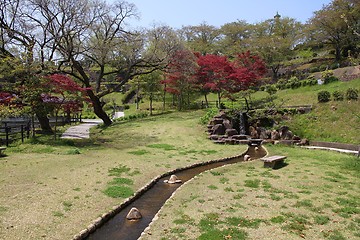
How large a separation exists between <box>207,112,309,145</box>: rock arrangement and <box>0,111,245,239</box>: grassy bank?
44.2 inches

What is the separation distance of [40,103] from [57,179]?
8.40 meters

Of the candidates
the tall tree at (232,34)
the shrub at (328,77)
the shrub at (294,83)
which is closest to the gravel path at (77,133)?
the shrub at (294,83)

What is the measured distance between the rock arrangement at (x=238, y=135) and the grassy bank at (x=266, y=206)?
25.1 feet

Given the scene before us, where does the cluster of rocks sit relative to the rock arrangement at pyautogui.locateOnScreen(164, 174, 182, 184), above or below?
above

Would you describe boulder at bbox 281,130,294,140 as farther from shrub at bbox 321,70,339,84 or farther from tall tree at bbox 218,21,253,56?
tall tree at bbox 218,21,253,56

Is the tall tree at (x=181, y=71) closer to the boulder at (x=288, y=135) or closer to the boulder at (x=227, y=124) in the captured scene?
the boulder at (x=227, y=124)

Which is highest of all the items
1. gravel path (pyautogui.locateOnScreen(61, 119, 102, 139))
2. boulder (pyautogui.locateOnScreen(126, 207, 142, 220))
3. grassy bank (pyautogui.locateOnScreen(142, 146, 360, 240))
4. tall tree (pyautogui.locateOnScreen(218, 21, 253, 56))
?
tall tree (pyautogui.locateOnScreen(218, 21, 253, 56))

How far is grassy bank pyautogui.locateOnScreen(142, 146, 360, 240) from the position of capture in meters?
6.16

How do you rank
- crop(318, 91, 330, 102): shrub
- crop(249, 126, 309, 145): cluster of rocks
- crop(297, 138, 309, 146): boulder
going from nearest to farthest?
crop(297, 138, 309, 146): boulder → crop(249, 126, 309, 145): cluster of rocks → crop(318, 91, 330, 102): shrub

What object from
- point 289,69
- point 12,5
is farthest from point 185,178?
point 289,69

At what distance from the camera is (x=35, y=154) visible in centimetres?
1408

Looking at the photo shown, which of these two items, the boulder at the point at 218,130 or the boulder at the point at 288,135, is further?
the boulder at the point at 218,130

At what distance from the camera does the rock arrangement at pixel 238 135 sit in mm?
19578

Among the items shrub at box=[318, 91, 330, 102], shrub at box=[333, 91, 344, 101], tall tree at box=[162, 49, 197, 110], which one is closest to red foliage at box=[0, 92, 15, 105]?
tall tree at box=[162, 49, 197, 110]
